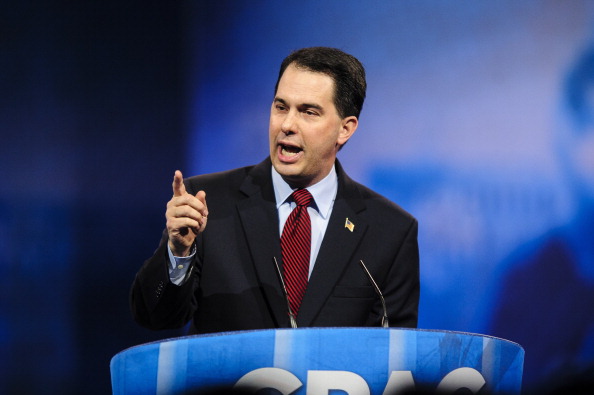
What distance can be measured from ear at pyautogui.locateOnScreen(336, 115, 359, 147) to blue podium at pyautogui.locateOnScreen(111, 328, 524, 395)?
3.59 ft

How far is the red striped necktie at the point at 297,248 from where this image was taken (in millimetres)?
1753

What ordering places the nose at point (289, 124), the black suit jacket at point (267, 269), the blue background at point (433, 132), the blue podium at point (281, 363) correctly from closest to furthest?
the blue podium at point (281, 363) → the black suit jacket at point (267, 269) → the nose at point (289, 124) → the blue background at point (433, 132)

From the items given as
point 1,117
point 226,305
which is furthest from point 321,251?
point 1,117

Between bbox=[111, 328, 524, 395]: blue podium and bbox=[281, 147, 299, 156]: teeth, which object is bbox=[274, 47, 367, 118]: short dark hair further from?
bbox=[111, 328, 524, 395]: blue podium

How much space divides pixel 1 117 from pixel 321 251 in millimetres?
1218

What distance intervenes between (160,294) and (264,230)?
36 centimetres

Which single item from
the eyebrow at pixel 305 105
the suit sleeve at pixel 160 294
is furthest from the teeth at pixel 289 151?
the suit sleeve at pixel 160 294

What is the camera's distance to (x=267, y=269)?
5.75 feet

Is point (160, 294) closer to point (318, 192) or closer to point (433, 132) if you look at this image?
point (318, 192)

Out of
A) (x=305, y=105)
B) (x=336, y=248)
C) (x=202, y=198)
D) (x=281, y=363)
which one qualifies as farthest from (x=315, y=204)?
(x=281, y=363)

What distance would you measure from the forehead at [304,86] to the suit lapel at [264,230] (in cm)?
20

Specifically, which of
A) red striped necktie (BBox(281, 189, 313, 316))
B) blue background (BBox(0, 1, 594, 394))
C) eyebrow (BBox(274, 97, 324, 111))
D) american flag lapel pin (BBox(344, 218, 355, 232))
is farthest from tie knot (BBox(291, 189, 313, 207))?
blue background (BBox(0, 1, 594, 394))

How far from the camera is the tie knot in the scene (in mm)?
1881

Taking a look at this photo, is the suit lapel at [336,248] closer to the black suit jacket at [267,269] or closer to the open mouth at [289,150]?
the black suit jacket at [267,269]
